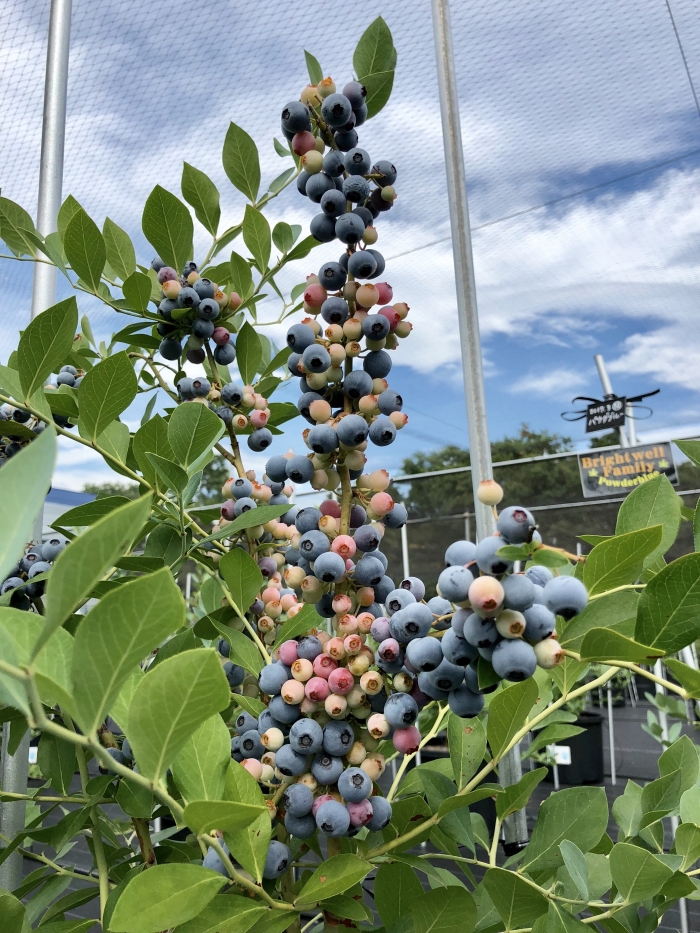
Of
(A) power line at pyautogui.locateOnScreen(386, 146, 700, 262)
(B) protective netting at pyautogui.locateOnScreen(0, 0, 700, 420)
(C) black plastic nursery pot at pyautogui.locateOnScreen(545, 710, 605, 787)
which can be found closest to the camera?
(B) protective netting at pyautogui.locateOnScreen(0, 0, 700, 420)

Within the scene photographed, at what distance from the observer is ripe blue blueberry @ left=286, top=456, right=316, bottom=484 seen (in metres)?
0.45

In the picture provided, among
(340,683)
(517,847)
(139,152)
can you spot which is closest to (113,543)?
(340,683)

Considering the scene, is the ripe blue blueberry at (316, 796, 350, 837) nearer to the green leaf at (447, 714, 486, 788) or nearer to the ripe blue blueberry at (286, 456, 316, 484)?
the green leaf at (447, 714, 486, 788)

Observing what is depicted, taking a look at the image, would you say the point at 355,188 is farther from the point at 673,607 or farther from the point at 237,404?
the point at 673,607

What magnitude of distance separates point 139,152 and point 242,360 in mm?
2095

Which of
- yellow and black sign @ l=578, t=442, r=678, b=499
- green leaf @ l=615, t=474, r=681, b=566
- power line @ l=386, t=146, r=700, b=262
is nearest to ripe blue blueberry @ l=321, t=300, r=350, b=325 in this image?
green leaf @ l=615, t=474, r=681, b=566

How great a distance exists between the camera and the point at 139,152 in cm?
237

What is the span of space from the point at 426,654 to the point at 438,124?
116 inches

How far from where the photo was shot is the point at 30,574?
0.55m

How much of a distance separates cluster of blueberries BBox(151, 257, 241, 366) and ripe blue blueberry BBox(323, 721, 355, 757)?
0.33 metres

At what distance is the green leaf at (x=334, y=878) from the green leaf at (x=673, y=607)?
0.17 metres

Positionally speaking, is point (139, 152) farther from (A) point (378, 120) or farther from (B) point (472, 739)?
(B) point (472, 739)

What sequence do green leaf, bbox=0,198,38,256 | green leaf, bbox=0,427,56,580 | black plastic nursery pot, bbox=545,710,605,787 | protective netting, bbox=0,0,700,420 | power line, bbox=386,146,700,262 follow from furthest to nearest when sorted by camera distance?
power line, bbox=386,146,700,262, black plastic nursery pot, bbox=545,710,605,787, protective netting, bbox=0,0,700,420, green leaf, bbox=0,198,38,256, green leaf, bbox=0,427,56,580

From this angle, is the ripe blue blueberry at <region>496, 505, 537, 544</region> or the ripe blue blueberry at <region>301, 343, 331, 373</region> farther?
the ripe blue blueberry at <region>301, 343, 331, 373</region>
